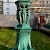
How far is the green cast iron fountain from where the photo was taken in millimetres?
3725

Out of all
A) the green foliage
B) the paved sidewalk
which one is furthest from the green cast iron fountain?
the paved sidewalk

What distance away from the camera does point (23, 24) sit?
378cm

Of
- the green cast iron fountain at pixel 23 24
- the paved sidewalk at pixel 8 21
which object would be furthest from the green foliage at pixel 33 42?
the paved sidewalk at pixel 8 21

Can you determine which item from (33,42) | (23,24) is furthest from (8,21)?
(23,24)

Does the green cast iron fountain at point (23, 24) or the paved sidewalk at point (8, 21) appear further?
the paved sidewalk at point (8, 21)

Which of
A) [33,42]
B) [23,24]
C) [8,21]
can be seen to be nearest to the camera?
[23,24]

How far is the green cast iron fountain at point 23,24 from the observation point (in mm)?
3725

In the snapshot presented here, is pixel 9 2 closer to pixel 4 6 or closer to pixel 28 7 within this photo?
pixel 4 6

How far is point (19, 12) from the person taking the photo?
3.78 meters

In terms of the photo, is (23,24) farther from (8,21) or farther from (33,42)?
(8,21)

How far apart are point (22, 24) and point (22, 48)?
0.38m

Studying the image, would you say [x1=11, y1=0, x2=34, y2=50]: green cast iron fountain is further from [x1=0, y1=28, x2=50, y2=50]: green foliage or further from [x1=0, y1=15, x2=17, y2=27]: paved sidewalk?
[x1=0, y1=15, x2=17, y2=27]: paved sidewalk

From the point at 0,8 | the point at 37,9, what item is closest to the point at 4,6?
the point at 0,8

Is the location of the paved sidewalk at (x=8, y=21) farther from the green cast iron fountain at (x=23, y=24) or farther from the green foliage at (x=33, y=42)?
the green cast iron fountain at (x=23, y=24)
